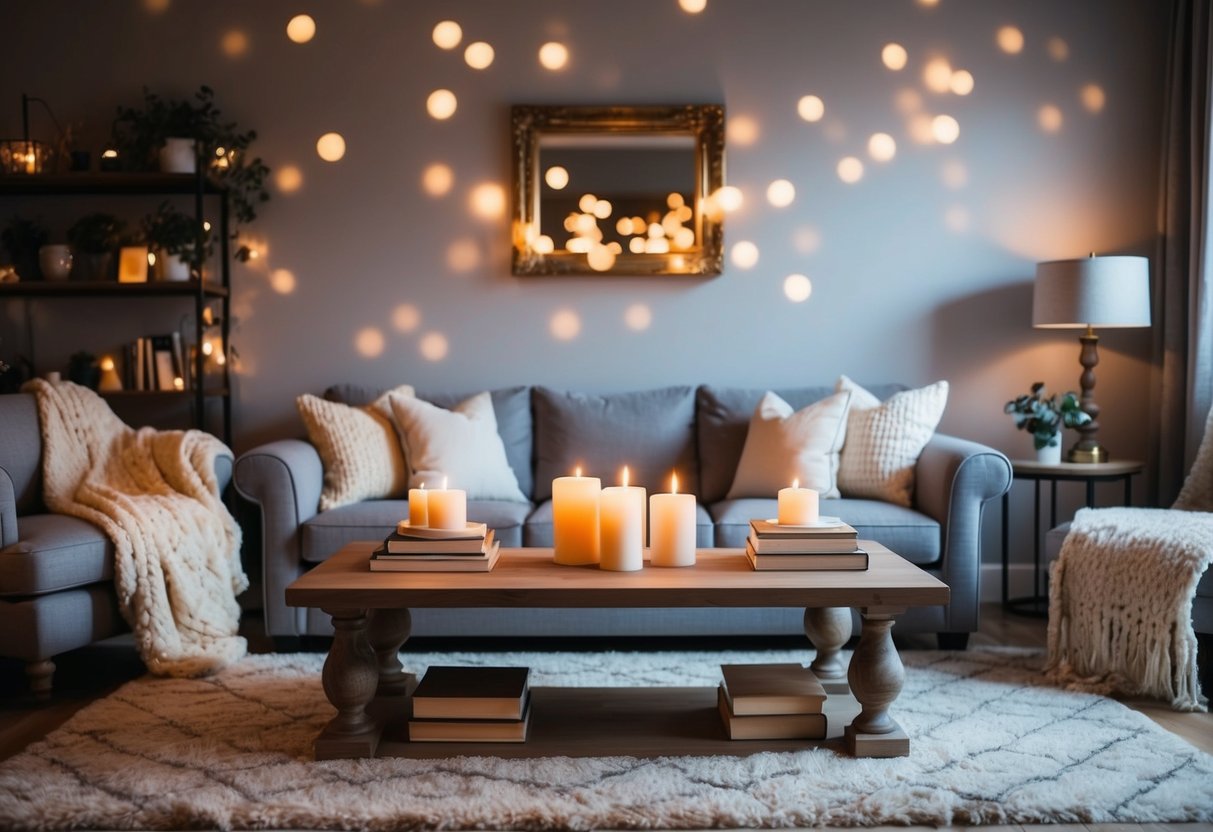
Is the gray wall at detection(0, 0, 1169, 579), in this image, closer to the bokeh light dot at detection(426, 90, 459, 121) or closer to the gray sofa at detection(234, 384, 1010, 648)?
the bokeh light dot at detection(426, 90, 459, 121)

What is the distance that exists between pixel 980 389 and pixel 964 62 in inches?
47.6

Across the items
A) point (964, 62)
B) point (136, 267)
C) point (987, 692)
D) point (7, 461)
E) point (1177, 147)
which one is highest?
point (964, 62)

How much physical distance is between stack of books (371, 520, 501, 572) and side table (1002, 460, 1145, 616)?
180cm

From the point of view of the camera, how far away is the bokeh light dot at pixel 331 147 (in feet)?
12.3

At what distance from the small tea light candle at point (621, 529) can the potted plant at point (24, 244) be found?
107 inches

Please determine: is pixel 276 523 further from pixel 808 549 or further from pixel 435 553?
pixel 808 549

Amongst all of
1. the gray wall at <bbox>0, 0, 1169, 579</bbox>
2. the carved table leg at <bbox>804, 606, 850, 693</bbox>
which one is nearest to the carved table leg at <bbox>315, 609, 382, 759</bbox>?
the carved table leg at <bbox>804, 606, 850, 693</bbox>

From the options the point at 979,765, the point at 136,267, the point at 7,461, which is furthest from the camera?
the point at 136,267

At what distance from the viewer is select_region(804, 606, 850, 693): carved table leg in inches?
93.3

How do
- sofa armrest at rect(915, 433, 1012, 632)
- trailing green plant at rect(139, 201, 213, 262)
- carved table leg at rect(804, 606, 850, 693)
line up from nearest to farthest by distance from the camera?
carved table leg at rect(804, 606, 850, 693), sofa armrest at rect(915, 433, 1012, 632), trailing green plant at rect(139, 201, 213, 262)

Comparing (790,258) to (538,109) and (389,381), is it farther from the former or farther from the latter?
(389,381)

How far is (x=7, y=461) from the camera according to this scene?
9.48ft

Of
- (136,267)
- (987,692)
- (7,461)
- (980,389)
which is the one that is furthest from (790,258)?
(7,461)

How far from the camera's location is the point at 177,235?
3.45 meters
